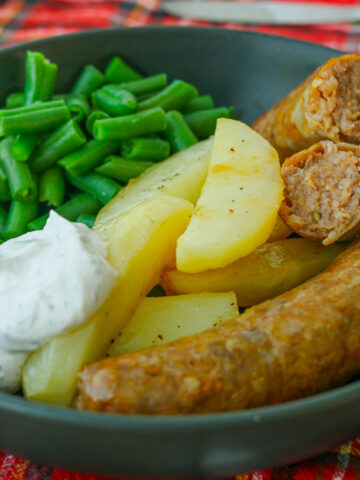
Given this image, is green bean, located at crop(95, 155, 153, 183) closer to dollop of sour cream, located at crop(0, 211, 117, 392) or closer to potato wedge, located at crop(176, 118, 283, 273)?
potato wedge, located at crop(176, 118, 283, 273)


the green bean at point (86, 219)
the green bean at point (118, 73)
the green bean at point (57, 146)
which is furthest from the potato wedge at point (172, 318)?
the green bean at point (118, 73)

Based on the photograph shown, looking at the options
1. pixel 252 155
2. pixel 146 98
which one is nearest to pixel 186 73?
pixel 146 98

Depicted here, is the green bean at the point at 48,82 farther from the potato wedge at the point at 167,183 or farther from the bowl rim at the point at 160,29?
the potato wedge at the point at 167,183

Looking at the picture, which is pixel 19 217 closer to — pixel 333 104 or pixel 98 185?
pixel 98 185

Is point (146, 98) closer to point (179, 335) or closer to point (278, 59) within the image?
point (278, 59)

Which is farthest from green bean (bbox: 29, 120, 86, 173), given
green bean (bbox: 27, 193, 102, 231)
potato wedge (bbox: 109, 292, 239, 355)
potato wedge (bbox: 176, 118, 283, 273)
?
potato wedge (bbox: 109, 292, 239, 355)

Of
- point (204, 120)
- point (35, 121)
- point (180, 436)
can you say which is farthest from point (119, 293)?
point (204, 120)
